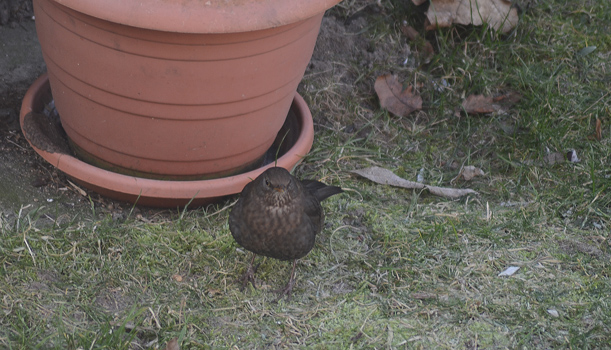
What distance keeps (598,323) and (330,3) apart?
1786 mm

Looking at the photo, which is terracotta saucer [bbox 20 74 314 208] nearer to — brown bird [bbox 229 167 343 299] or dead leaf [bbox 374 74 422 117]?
brown bird [bbox 229 167 343 299]

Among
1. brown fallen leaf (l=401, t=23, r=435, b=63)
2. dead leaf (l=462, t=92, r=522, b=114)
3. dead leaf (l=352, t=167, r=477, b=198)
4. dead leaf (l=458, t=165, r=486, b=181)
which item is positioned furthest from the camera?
brown fallen leaf (l=401, t=23, r=435, b=63)

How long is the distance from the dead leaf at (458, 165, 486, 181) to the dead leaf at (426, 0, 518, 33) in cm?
111

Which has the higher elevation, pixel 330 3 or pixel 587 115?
pixel 330 3

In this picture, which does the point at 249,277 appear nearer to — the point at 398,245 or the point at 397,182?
the point at 398,245

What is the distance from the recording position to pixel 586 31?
462cm

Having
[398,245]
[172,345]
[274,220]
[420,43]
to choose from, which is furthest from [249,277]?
[420,43]

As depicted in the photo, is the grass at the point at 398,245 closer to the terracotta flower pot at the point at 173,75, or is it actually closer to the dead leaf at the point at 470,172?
the dead leaf at the point at 470,172

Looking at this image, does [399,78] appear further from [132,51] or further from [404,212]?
[132,51]

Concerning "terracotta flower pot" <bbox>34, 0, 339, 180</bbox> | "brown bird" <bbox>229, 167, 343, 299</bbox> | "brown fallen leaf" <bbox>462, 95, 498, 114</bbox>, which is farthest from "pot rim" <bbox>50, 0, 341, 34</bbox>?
"brown fallen leaf" <bbox>462, 95, 498, 114</bbox>

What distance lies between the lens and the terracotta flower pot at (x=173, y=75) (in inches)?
102

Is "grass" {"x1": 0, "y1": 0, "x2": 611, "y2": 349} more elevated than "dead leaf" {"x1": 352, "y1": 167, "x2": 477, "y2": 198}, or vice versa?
"grass" {"x1": 0, "y1": 0, "x2": 611, "y2": 349}

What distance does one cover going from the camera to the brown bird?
2822mm

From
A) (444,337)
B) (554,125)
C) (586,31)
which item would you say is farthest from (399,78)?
(444,337)
